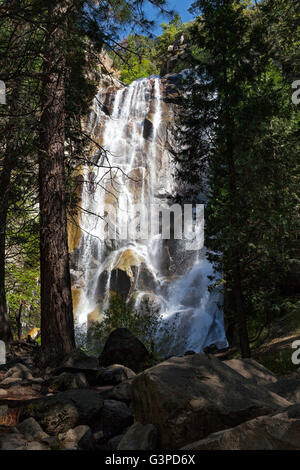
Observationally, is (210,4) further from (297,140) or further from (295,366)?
(295,366)

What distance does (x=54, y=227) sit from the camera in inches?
266

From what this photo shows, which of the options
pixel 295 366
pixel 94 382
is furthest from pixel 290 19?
pixel 94 382

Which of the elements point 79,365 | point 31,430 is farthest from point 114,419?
point 79,365

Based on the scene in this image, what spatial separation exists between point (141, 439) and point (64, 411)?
96 cm

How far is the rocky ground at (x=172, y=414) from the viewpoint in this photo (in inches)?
95.0

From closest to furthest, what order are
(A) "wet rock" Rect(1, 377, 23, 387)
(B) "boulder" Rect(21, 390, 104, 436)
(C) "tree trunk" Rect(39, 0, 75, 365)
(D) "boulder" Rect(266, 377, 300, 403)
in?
1. (B) "boulder" Rect(21, 390, 104, 436)
2. (D) "boulder" Rect(266, 377, 300, 403)
3. (A) "wet rock" Rect(1, 377, 23, 387)
4. (C) "tree trunk" Rect(39, 0, 75, 365)

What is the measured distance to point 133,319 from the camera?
1292 centimetres

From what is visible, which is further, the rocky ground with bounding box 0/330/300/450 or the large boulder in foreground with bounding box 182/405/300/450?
the rocky ground with bounding box 0/330/300/450

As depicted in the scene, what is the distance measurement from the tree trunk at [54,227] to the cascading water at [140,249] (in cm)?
1001

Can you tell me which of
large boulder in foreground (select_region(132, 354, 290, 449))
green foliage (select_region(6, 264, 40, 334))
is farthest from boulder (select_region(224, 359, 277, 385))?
green foliage (select_region(6, 264, 40, 334))

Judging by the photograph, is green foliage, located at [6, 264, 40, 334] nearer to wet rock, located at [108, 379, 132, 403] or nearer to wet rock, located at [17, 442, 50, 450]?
wet rock, located at [108, 379, 132, 403]

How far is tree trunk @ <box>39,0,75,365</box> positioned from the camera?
21.2ft

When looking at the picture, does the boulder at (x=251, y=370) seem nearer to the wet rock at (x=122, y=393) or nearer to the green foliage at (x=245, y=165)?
the wet rock at (x=122, y=393)
